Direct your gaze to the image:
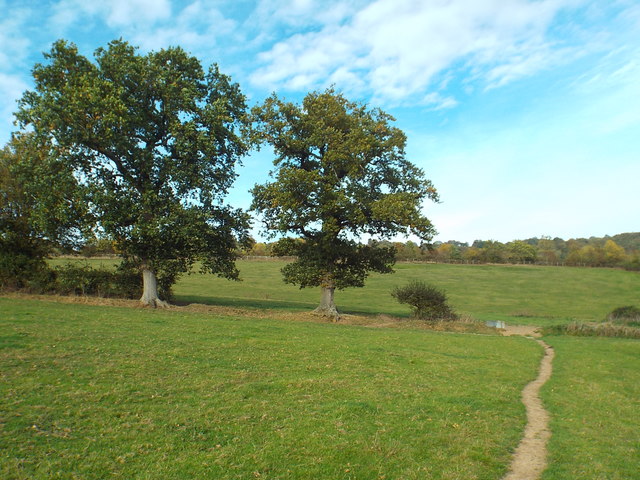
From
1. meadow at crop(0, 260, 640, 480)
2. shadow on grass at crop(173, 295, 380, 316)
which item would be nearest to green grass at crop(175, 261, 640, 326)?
shadow on grass at crop(173, 295, 380, 316)

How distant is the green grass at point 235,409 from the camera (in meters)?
5.96

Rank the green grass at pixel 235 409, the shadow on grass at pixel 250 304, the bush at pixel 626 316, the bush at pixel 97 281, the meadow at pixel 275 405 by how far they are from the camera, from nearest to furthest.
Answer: the green grass at pixel 235 409, the meadow at pixel 275 405, the bush at pixel 97 281, the shadow on grass at pixel 250 304, the bush at pixel 626 316

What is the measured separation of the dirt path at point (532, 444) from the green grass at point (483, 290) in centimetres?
3163

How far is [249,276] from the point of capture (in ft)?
260

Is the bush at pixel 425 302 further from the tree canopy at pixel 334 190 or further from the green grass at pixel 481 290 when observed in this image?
the green grass at pixel 481 290

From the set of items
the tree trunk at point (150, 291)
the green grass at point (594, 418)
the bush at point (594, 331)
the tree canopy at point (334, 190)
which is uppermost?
the tree canopy at point (334, 190)

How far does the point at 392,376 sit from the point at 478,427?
12.6ft

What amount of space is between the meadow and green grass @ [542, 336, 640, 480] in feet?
0.16

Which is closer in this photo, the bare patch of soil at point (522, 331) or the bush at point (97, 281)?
the bush at point (97, 281)

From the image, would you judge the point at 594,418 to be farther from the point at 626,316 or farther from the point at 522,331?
the point at 626,316

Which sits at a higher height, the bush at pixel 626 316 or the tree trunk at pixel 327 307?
the tree trunk at pixel 327 307

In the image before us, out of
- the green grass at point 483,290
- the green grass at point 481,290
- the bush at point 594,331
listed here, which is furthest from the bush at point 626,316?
the bush at point 594,331

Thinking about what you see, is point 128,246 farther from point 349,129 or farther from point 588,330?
point 588,330

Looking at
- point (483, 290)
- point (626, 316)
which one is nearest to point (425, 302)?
point (626, 316)
